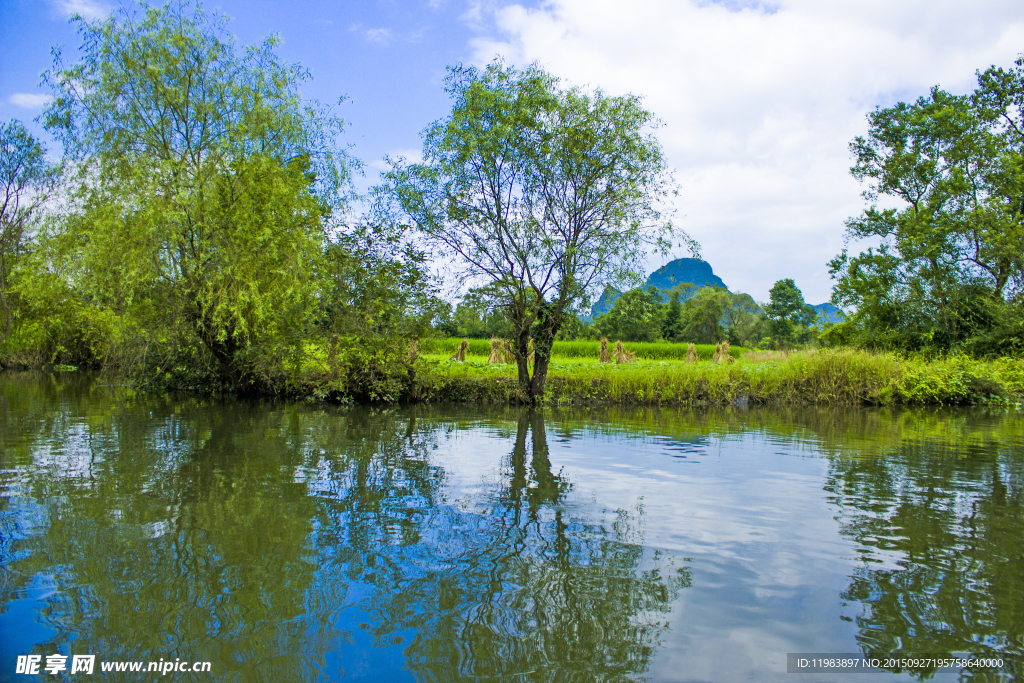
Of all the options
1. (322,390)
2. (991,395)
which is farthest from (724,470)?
(991,395)

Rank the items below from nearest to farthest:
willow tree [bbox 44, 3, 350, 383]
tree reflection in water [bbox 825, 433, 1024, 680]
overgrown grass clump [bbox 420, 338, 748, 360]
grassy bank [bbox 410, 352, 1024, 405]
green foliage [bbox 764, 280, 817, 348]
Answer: tree reflection in water [bbox 825, 433, 1024, 680]
willow tree [bbox 44, 3, 350, 383]
grassy bank [bbox 410, 352, 1024, 405]
overgrown grass clump [bbox 420, 338, 748, 360]
green foliage [bbox 764, 280, 817, 348]

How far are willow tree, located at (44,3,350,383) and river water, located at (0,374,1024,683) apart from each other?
5.91 meters

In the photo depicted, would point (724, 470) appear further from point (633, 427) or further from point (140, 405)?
point (140, 405)

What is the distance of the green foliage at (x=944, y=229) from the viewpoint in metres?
25.2

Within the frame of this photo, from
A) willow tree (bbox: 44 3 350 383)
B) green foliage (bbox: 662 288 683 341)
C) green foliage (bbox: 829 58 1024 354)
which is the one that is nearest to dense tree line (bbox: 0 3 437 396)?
willow tree (bbox: 44 3 350 383)

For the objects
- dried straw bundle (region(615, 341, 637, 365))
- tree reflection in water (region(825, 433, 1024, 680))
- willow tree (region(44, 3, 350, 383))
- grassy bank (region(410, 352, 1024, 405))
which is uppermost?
willow tree (region(44, 3, 350, 383))

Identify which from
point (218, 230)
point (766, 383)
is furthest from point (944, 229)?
point (218, 230)

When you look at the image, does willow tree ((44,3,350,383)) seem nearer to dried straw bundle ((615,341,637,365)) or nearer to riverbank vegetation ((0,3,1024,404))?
riverbank vegetation ((0,3,1024,404))

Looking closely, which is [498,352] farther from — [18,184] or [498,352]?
[18,184]

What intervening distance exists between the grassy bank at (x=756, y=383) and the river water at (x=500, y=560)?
8705mm

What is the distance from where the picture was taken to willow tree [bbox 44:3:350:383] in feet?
47.0

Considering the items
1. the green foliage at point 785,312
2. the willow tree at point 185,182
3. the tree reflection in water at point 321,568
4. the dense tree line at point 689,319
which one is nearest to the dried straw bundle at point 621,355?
the dense tree line at point 689,319

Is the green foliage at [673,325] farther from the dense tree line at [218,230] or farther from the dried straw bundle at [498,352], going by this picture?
the dense tree line at [218,230]

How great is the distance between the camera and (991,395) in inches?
782
